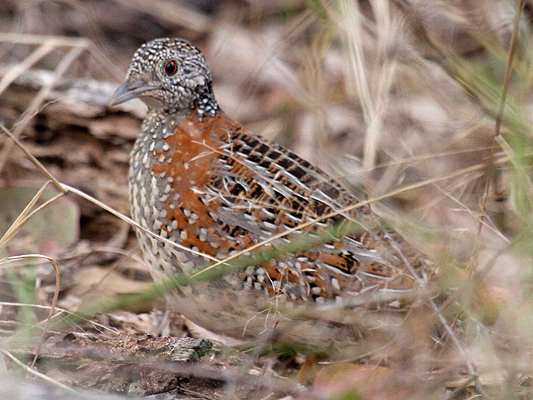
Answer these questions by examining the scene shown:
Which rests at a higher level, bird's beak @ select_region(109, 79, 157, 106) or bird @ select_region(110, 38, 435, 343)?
bird's beak @ select_region(109, 79, 157, 106)

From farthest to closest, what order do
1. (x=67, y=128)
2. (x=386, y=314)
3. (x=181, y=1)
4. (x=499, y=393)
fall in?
(x=181, y=1) < (x=67, y=128) < (x=386, y=314) < (x=499, y=393)

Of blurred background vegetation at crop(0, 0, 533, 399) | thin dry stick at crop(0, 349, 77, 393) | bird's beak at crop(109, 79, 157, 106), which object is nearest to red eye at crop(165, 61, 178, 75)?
bird's beak at crop(109, 79, 157, 106)

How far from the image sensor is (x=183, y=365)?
9.08 feet

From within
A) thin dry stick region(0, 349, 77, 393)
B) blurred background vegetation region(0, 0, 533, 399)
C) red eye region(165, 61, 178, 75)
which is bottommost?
thin dry stick region(0, 349, 77, 393)

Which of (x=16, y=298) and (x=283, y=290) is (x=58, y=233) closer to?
(x=16, y=298)

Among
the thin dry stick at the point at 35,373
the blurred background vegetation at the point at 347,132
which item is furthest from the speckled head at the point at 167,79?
the thin dry stick at the point at 35,373

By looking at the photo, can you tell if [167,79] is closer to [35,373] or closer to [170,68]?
[170,68]

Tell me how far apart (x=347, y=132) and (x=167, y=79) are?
96.0 inches

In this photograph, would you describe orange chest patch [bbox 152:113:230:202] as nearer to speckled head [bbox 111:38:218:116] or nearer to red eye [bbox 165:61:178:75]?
speckled head [bbox 111:38:218:116]

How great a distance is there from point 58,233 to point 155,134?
1054mm

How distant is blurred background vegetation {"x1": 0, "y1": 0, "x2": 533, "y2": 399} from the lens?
2779 mm

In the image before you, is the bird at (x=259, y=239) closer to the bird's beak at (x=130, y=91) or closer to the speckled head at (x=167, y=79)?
the bird's beak at (x=130, y=91)

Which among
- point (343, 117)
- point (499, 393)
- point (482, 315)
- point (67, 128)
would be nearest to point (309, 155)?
point (343, 117)

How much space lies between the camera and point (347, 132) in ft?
18.9
